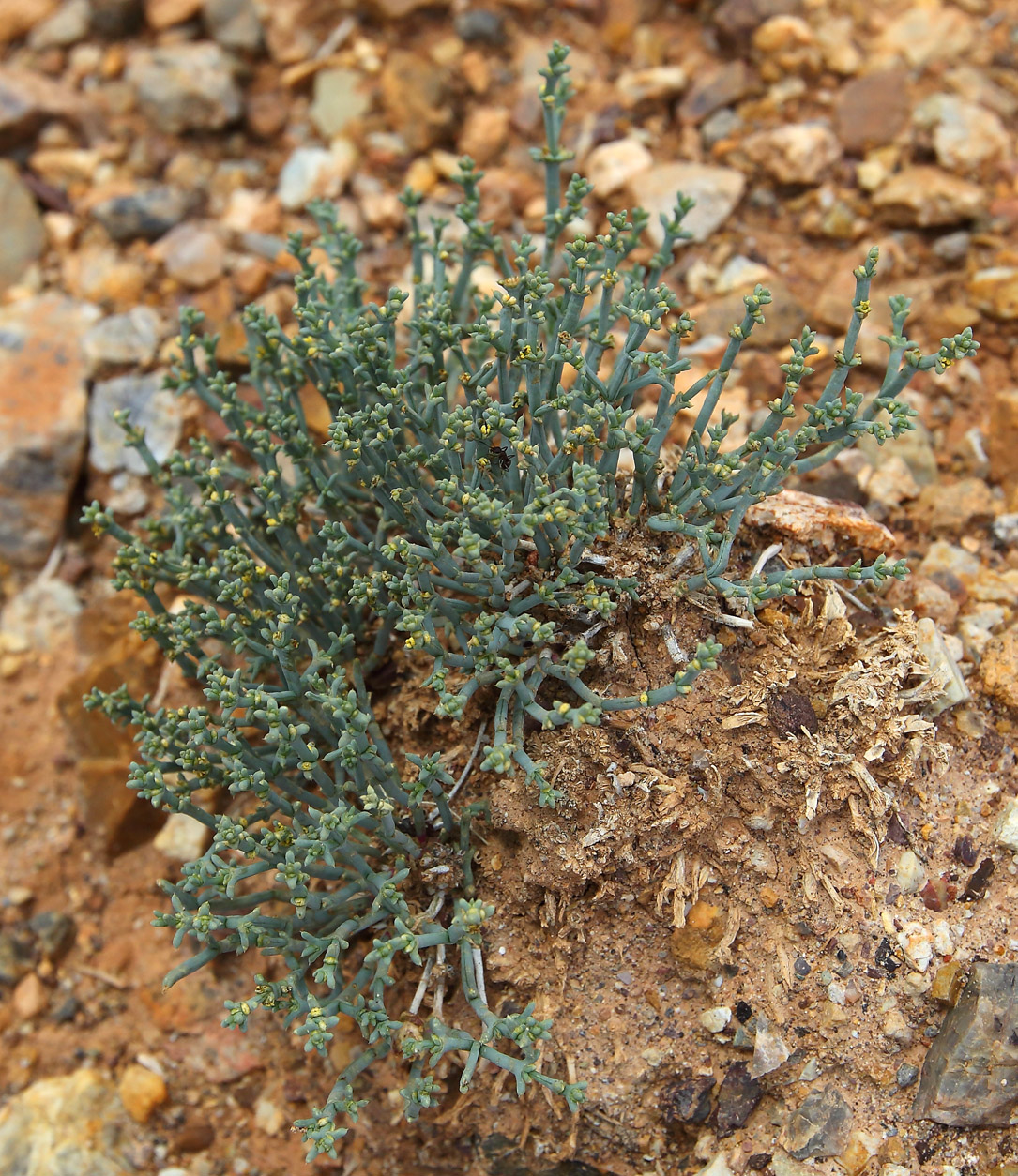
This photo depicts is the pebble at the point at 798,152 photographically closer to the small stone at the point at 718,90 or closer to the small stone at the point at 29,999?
the small stone at the point at 718,90

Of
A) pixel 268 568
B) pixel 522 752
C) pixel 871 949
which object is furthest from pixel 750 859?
pixel 268 568

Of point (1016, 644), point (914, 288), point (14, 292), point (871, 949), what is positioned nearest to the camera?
point (871, 949)

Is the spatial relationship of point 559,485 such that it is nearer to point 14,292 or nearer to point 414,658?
point 414,658

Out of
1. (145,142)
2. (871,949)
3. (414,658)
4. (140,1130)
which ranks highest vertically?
(145,142)

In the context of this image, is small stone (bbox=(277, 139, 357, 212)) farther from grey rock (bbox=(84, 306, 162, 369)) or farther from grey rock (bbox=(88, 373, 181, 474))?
grey rock (bbox=(88, 373, 181, 474))

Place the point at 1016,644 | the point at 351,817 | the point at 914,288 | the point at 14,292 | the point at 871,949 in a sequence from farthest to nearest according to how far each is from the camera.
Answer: the point at 14,292
the point at 914,288
the point at 1016,644
the point at 871,949
the point at 351,817

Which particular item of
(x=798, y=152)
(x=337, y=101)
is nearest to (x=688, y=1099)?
(x=798, y=152)
